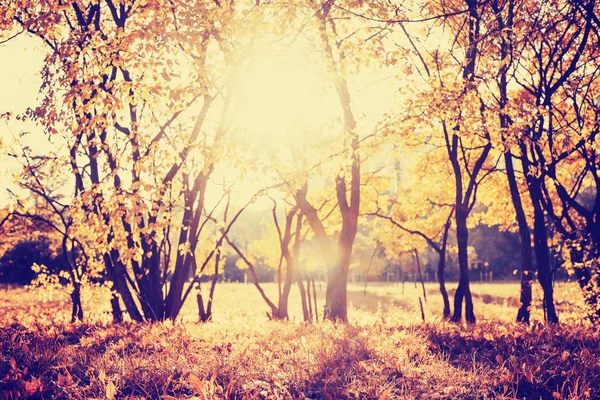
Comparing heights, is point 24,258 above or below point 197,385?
above

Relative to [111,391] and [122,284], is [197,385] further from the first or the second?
[122,284]

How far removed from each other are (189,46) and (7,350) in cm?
382

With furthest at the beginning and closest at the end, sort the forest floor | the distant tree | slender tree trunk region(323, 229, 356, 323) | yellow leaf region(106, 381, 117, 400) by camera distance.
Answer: the distant tree < slender tree trunk region(323, 229, 356, 323) < the forest floor < yellow leaf region(106, 381, 117, 400)

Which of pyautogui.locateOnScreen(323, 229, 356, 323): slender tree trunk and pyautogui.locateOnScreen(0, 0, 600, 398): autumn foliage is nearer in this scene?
pyautogui.locateOnScreen(0, 0, 600, 398): autumn foliage

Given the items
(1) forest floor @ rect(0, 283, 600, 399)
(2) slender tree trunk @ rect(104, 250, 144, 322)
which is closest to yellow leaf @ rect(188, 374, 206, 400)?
(1) forest floor @ rect(0, 283, 600, 399)

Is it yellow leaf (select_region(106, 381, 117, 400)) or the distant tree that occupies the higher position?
the distant tree

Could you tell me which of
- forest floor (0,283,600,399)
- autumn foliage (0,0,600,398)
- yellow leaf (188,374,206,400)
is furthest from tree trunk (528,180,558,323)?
yellow leaf (188,374,206,400)

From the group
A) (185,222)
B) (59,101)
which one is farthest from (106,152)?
(185,222)

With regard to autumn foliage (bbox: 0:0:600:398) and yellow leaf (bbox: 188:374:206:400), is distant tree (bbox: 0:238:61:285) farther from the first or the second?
A: yellow leaf (bbox: 188:374:206:400)

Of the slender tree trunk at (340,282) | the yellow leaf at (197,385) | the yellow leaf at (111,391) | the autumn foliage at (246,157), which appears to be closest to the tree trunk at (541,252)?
the autumn foliage at (246,157)

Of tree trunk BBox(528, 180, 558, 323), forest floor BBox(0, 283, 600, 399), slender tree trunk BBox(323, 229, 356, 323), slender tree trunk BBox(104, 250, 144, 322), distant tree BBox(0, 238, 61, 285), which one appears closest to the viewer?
forest floor BBox(0, 283, 600, 399)

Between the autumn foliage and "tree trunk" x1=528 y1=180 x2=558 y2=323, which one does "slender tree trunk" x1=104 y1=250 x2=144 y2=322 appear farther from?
"tree trunk" x1=528 y1=180 x2=558 y2=323

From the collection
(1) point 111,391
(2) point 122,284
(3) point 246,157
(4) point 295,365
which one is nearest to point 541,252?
(3) point 246,157

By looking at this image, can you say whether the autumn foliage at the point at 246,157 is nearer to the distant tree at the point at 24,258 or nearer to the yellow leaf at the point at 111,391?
the yellow leaf at the point at 111,391
